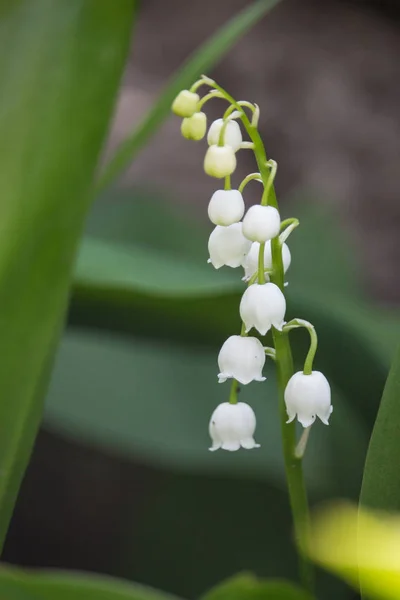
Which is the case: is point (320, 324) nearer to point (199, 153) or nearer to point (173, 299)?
point (173, 299)

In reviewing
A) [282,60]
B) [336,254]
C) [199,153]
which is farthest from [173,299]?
[282,60]

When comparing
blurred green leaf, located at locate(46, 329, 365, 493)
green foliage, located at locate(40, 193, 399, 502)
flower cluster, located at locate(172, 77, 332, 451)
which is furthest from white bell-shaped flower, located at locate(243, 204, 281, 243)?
blurred green leaf, located at locate(46, 329, 365, 493)

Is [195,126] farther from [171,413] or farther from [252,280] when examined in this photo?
[171,413]

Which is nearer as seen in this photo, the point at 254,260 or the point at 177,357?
the point at 254,260

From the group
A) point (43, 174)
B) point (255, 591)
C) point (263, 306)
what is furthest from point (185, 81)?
point (255, 591)

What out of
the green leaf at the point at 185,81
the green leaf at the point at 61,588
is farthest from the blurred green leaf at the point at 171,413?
the green leaf at the point at 61,588

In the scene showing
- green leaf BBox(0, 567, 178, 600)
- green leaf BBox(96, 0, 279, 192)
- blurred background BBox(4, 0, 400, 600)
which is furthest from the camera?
blurred background BBox(4, 0, 400, 600)

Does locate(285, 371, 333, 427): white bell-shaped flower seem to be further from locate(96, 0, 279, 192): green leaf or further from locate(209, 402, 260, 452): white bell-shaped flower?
locate(96, 0, 279, 192): green leaf
